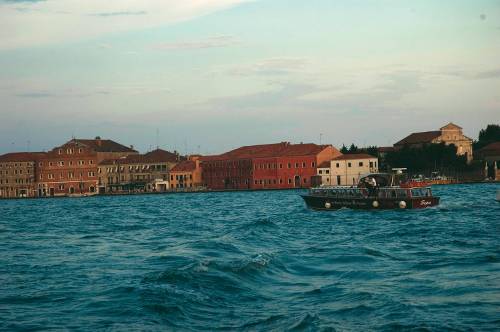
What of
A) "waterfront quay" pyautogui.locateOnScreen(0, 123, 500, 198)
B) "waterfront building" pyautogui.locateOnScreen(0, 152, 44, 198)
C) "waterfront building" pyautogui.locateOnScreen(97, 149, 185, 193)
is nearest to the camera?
"waterfront quay" pyautogui.locateOnScreen(0, 123, 500, 198)

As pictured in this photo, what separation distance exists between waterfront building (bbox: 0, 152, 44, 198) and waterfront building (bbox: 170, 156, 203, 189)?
658 inches

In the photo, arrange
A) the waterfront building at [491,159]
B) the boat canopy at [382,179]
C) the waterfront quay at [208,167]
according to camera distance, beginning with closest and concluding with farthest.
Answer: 1. the boat canopy at [382,179]
2. the waterfront quay at [208,167]
3. the waterfront building at [491,159]

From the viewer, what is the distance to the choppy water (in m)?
9.82

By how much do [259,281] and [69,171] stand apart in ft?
253

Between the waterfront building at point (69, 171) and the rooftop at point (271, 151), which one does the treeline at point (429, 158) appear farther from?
the waterfront building at point (69, 171)

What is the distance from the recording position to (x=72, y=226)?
96.0ft

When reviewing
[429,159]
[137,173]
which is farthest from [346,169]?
[137,173]

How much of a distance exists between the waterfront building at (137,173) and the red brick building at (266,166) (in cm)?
528

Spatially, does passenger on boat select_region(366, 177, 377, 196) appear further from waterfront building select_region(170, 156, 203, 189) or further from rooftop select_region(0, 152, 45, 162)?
rooftop select_region(0, 152, 45, 162)

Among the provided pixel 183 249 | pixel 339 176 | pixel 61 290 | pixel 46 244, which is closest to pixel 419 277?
pixel 61 290

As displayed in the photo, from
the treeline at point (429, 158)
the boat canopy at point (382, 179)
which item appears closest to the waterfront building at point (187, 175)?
the treeline at point (429, 158)

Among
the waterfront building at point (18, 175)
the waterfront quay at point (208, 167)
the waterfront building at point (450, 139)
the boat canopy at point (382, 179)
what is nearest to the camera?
the boat canopy at point (382, 179)

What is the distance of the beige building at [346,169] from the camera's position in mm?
69438

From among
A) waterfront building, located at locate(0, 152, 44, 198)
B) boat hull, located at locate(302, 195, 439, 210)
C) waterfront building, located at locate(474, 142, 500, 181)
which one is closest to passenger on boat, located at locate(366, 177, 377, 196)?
boat hull, located at locate(302, 195, 439, 210)
